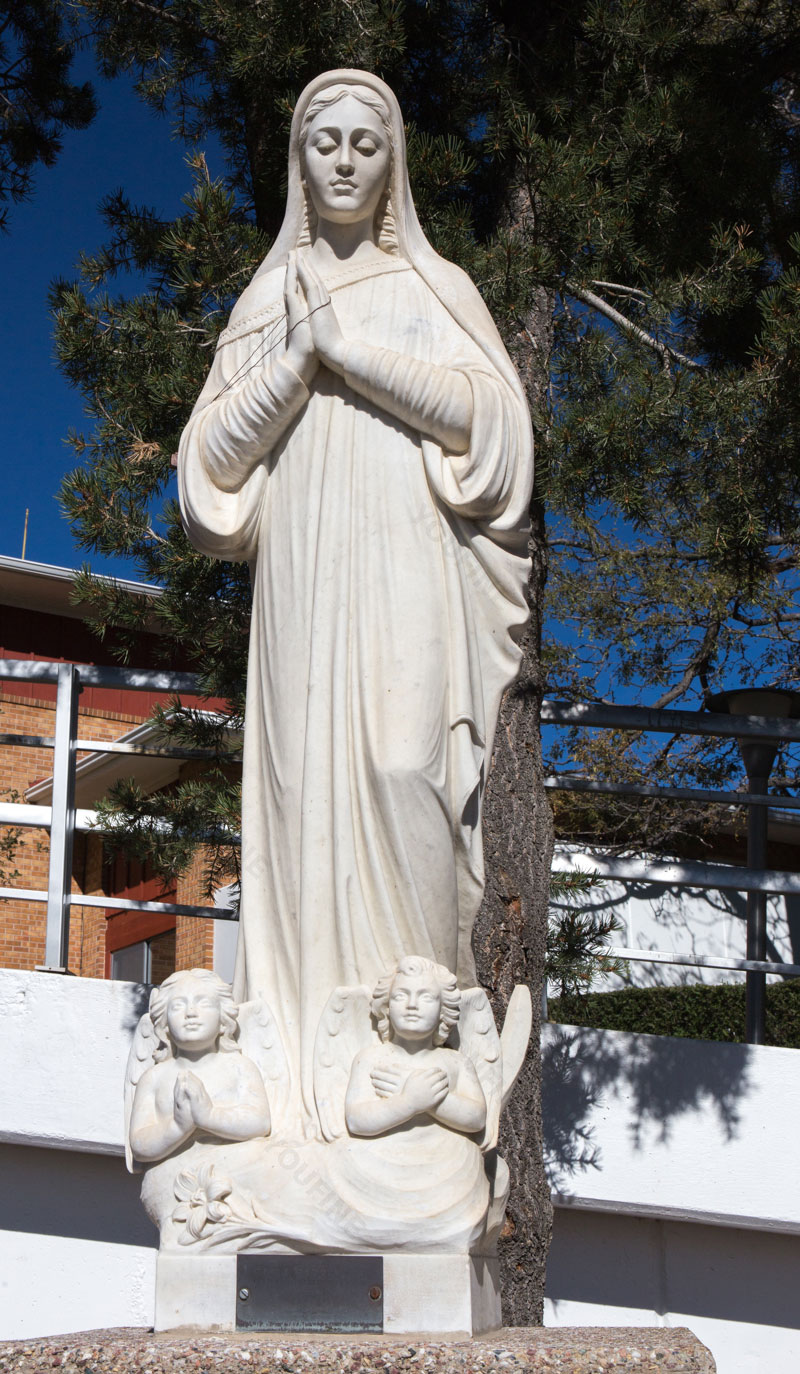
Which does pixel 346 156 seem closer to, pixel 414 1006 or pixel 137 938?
pixel 414 1006

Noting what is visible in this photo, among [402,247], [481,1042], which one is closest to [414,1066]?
[481,1042]

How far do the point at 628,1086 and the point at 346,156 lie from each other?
3.92 meters

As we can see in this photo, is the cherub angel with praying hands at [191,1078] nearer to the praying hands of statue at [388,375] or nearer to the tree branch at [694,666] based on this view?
the praying hands of statue at [388,375]

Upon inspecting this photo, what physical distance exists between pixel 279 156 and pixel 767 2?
8.67 ft

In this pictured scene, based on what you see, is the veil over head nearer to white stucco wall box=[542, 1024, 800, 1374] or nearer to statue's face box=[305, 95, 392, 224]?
statue's face box=[305, 95, 392, 224]

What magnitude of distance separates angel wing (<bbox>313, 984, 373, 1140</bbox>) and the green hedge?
27.4 feet

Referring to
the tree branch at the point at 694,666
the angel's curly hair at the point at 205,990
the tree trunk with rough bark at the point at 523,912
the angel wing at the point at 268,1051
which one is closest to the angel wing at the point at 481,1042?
the angel wing at the point at 268,1051

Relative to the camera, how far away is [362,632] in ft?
12.0

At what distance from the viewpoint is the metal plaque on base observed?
302cm

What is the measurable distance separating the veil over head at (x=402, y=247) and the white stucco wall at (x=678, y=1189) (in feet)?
10.9

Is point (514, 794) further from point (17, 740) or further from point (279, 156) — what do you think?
point (279, 156)

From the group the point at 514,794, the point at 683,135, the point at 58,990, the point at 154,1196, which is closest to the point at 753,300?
the point at 683,135

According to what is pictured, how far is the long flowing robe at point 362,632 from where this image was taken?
11.6ft

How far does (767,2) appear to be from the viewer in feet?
25.2
